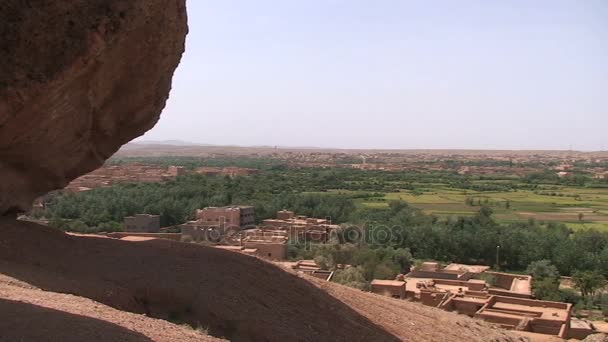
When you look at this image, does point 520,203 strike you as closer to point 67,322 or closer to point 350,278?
point 350,278

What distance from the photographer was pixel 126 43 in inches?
355

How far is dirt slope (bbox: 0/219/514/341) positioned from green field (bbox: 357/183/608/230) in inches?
1663

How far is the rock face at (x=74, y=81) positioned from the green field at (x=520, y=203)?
146 ft

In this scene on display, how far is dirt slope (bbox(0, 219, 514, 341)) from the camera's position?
26.3 feet

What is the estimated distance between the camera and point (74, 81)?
8531mm

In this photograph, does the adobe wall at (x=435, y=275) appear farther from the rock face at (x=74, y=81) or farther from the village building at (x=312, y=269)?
the rock face at (x=74, y=81)

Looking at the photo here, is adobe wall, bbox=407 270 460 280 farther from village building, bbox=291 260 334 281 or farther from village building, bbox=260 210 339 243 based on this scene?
village building, bbox=260 210 339 243

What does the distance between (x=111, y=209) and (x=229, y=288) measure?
32.3m

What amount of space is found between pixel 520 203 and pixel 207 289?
204 ft

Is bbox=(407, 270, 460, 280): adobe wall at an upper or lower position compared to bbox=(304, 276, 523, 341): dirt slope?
lower

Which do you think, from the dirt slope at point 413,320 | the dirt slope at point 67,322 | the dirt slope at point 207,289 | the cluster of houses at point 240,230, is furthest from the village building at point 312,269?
the dirt slope at point 67,322

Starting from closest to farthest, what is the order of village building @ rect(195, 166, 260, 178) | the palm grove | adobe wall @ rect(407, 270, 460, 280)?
adobe wall @ rect(407, 270, 460, 280), the palm grove, village building @ rect(195, 166, 260, 178)

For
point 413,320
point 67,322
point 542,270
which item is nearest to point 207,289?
point 67,322

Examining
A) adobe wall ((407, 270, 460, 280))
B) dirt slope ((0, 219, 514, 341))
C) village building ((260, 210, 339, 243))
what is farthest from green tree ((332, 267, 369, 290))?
village building ((260, 210, 339, 243))
